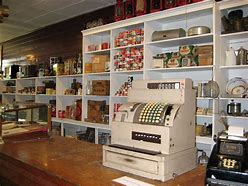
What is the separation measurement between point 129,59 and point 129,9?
0.71 m

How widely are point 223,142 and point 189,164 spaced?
1.10ft

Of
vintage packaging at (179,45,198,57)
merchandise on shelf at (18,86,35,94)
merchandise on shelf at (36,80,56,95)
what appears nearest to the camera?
vintage packaging at (179,45,198,57)

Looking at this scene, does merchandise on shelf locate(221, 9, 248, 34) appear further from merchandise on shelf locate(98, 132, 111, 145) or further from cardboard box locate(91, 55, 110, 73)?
merchandise on shelf locate(98, 132, 111, 145)

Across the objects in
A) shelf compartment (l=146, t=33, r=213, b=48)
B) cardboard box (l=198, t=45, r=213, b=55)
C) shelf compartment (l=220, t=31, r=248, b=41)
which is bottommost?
cardboard box (l=198, t=45, r=213, b=55)

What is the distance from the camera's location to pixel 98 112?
416 centimetres

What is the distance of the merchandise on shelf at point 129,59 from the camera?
11.6ft

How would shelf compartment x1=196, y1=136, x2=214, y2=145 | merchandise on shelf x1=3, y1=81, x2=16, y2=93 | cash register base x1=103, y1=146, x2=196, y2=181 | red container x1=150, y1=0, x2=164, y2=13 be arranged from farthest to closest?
merchandise on shelf x1=3, y1=81, x2=16, y2=93, red container x1=150, y1=0, x2=164, y2=13, shelf compartment x1=196, y1=136, x2=214, y2=145, cash register base x1=103, y1=146, x2=196, y2=181

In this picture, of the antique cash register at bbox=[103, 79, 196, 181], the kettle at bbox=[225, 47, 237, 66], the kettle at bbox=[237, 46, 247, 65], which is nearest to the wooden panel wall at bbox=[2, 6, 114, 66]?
the kettle at bbox=[225, 47, 237, 66]

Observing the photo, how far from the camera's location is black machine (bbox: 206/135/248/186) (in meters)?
1.21

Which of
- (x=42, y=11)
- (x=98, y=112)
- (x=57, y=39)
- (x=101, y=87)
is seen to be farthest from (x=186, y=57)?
(x=57, y=39)

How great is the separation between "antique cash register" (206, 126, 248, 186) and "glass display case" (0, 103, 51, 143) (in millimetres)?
1907

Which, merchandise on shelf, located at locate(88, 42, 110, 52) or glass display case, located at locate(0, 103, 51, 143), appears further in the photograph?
merchandise on shelf, located at locate(88, 42, 110, 52)

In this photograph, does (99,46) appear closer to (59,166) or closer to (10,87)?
(59,166)

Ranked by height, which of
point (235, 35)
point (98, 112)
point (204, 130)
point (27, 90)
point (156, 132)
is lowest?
point (204, 130)
